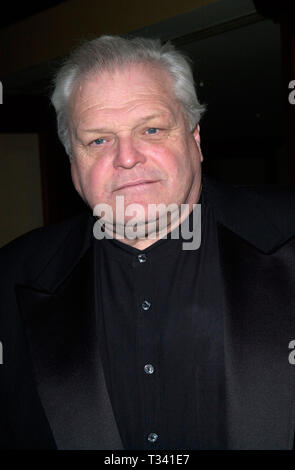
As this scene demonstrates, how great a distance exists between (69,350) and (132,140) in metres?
0.54

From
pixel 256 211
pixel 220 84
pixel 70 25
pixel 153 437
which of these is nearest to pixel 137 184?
pixel 256 211

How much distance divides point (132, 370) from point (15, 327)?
354 millimetres

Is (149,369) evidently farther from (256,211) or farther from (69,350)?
(256,211)

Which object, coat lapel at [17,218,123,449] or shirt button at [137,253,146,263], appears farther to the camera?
shirt button at [137,253,146,263]

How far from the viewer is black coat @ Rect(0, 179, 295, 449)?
52.9 inches

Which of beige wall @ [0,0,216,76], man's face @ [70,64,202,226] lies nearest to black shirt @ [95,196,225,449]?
man's face @ [70,64,202,226]

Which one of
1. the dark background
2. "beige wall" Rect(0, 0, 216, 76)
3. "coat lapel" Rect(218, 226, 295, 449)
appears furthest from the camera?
"beige wall" Rect(0, 0, 216, 76)

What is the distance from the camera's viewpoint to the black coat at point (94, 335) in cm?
134

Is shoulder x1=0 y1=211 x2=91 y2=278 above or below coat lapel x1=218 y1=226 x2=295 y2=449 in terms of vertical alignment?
above

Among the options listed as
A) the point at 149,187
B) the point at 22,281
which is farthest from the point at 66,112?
the point at 22,281

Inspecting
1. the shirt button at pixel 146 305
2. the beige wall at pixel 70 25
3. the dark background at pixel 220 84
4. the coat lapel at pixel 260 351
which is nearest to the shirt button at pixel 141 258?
the shirt button at pixel 146 305

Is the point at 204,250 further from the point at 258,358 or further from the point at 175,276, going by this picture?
the point at 258,358

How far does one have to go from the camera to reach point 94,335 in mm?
1502

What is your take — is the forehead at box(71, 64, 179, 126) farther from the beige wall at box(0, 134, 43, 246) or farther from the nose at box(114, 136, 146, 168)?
the beige wall at box(0, 134, 43, 246)
